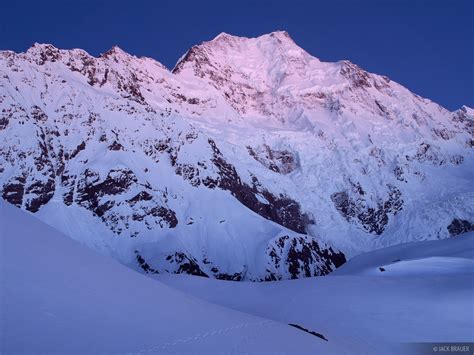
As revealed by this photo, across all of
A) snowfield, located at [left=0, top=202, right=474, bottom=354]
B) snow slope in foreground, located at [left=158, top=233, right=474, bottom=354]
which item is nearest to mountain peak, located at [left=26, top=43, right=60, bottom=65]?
snow slope in foreground, located at [left=158, top=233, right=474, bottom=354]

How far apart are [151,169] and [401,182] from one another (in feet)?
277

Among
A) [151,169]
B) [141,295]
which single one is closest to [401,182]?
[151,169]

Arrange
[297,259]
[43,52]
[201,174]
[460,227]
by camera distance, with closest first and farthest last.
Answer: [297,259] < [201,174] < [460,227] < [43,52]

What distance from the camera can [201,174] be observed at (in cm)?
14312

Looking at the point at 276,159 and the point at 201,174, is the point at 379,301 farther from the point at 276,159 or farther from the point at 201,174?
the point at 276,159

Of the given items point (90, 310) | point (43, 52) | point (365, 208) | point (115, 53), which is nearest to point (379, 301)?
point (90, 310)

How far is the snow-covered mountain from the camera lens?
122m

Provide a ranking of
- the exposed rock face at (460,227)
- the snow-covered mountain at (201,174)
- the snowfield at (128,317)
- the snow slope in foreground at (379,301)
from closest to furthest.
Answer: the snowfield at (128,317)
the snow slope in foreground at (379,301)
the snow-covered mountain at (201,174)
the exposed rock face at (460,227)

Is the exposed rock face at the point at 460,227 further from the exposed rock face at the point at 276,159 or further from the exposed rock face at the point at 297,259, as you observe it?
the exposed rock face at the point at 276,159

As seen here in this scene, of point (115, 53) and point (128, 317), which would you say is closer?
point (128, 317)

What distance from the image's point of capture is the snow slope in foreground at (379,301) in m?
27.9

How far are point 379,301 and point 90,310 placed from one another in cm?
2436

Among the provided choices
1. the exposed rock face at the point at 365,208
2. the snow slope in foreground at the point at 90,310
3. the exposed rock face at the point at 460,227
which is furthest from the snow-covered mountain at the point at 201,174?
the snow slope in foreground at the point at 90,310

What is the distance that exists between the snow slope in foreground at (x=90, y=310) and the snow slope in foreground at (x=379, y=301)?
25.9ft
